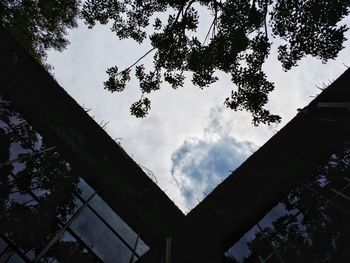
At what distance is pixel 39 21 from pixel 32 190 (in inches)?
350

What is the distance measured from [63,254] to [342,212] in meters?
4.63

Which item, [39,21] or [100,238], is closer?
[100,238]

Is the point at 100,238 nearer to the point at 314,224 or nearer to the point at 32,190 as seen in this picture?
the point at 32,190

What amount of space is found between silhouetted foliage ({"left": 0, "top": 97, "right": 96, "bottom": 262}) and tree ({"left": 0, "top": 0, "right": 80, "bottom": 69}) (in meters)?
4.89

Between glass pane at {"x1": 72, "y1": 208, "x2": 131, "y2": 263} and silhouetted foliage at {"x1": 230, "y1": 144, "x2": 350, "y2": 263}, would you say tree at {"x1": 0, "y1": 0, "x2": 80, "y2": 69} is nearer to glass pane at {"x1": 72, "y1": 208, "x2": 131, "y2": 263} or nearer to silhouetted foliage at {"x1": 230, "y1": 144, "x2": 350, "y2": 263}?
glass pane at {"x1": 72, "y1": 208, "x2": 131, "y2": 263}

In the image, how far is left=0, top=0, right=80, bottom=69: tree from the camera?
10492 millimetres

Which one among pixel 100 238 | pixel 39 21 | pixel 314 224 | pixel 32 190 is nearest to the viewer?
pixel 32 190

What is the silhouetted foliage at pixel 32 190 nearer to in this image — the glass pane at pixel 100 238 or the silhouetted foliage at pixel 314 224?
the glass pane at pixel 100 238

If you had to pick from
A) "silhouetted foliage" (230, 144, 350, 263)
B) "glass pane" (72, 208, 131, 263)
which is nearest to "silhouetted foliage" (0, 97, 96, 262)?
"glass pane" (72, 208, 131, 263)

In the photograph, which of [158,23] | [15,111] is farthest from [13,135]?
[158,23]

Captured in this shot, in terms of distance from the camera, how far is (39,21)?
1192 cm

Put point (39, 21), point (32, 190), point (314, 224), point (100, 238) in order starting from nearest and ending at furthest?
point (32, 190) → point (314, 224) → point (100, 238) → point (39, 21)

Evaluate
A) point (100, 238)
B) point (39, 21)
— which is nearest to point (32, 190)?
point (100, 238)

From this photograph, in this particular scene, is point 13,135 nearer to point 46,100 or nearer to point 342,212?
point 46,100
